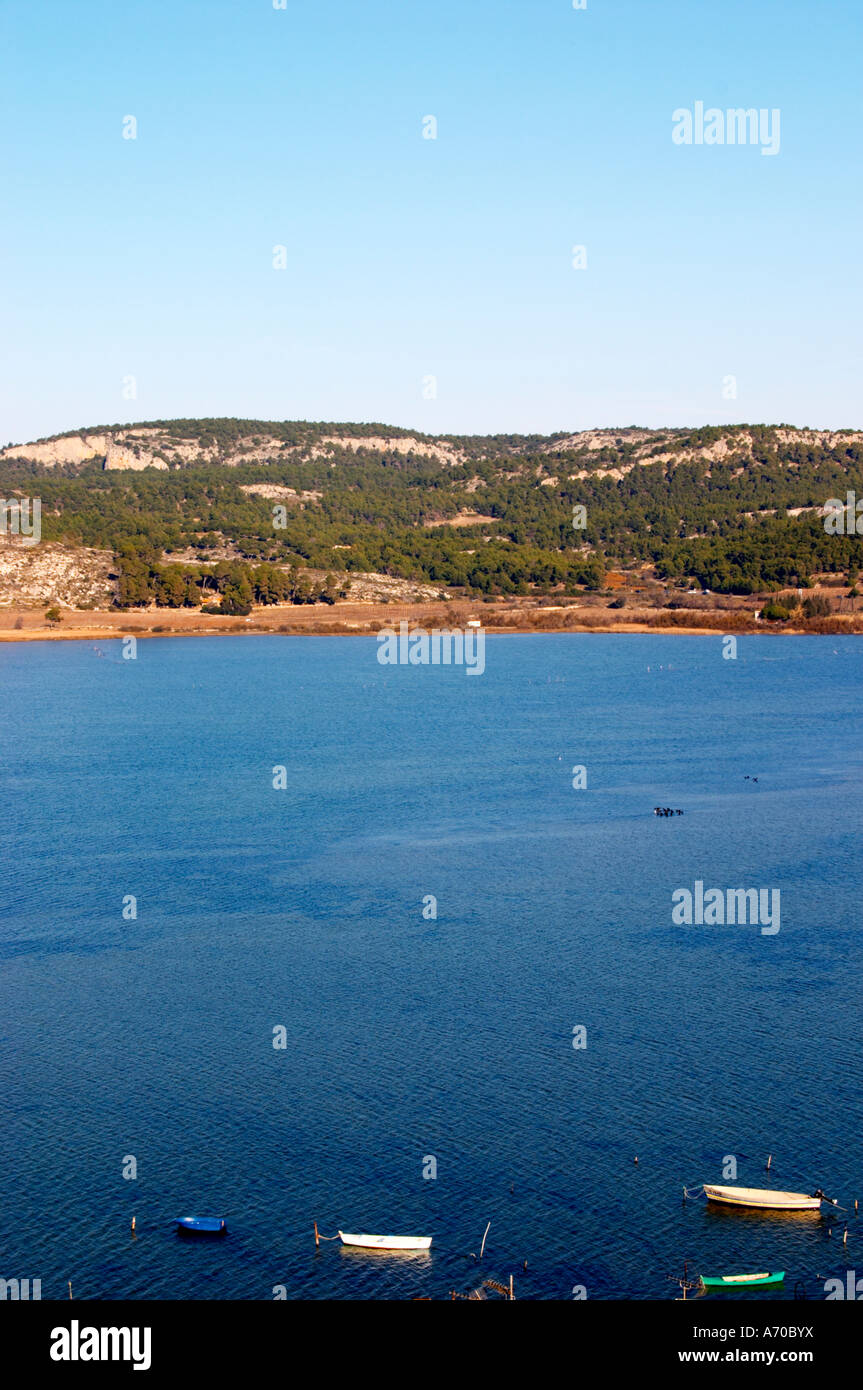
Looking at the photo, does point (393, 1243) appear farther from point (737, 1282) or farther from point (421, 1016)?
point (421, 1016)

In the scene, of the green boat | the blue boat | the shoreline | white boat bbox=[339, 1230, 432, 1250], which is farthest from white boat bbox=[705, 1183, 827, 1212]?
the shoreline

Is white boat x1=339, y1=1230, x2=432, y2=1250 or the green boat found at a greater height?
white boat x1=339, y1=1230, x2=432, y2=1250

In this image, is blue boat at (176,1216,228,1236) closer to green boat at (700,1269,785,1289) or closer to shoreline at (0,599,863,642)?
green boat at (700,1269,785,1289)

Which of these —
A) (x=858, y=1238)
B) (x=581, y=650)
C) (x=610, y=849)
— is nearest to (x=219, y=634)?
(x=581, y=650)

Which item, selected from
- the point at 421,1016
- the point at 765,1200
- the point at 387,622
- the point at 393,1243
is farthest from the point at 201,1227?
the point at 387,622

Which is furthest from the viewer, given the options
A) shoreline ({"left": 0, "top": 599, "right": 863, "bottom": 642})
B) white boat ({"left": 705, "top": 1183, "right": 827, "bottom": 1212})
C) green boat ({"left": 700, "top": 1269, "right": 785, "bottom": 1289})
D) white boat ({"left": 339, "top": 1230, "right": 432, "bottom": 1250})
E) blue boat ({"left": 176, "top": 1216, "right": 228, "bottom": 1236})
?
shoreline ({"left": 0, "top": 599, "right": 863, "bottom": 642})

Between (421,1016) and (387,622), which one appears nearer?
(421,1016)

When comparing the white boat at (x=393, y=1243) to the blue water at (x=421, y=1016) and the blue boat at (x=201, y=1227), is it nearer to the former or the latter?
the blue water at (x=421, y=1016)
